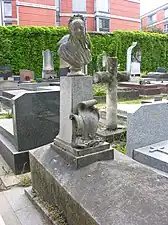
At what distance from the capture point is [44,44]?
16.8 metres

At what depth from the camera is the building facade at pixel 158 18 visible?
4847 cm

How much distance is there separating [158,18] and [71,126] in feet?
179

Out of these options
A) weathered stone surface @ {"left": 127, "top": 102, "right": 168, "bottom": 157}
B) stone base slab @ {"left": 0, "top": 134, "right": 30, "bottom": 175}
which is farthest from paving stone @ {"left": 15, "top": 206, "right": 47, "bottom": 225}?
weathered stone surface @ {"left": 127, "top": 102, "right": 168, "bottom": 157}

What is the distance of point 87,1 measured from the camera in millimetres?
32844

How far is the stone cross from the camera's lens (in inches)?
176

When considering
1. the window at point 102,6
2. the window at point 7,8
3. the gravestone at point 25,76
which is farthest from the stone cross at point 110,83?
the window at point 102,6

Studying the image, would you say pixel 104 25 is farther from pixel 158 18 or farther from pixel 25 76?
pixel 158 18

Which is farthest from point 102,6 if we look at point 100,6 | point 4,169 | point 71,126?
point 71,126

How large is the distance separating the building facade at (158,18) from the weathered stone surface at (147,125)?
4737 centimetres

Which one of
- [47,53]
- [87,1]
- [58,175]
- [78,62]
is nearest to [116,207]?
[58,175]

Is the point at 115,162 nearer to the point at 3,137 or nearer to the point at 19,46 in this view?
the point at 3,137

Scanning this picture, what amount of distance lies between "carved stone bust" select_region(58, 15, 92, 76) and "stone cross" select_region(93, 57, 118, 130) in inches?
68.7

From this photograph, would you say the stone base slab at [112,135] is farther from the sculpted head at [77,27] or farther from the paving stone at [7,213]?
the sculpted head at [77,27]

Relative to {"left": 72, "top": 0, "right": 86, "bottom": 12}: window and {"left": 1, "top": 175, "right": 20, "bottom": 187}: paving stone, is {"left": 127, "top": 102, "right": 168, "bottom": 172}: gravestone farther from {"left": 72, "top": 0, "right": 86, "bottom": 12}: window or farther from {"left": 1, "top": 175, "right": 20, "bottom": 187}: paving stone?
{"left": 72, "top": 0, "right": 86, "bottom": 12}: window
